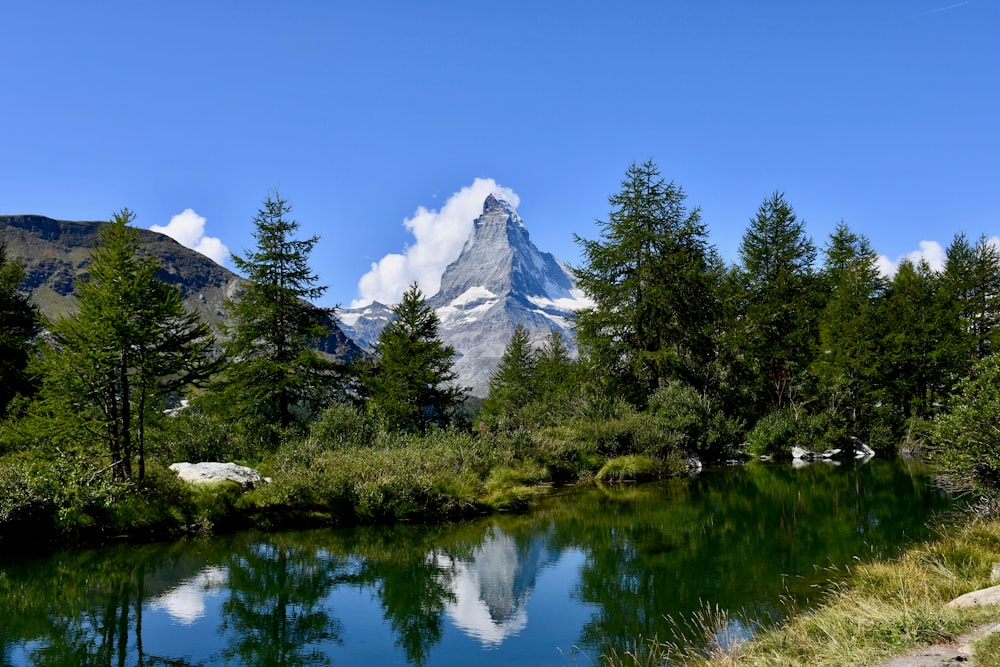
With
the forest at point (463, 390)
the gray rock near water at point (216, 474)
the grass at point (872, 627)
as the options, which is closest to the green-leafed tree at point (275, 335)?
the forest at point (463, 390)

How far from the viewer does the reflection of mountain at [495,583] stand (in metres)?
11.4

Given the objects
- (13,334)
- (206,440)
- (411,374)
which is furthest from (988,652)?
(13,334)

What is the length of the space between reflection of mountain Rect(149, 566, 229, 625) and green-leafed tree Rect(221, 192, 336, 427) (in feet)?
46.0

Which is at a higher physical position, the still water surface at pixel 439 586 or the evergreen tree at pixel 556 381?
the evergreen tree at pixel 556 381

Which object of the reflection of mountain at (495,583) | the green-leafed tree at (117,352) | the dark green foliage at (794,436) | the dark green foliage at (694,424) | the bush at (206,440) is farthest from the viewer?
the dark green foliage at (794,436)

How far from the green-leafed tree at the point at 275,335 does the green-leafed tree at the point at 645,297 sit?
1679 centimetres

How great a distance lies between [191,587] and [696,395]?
28.0m

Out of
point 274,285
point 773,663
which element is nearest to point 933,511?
point 773,663

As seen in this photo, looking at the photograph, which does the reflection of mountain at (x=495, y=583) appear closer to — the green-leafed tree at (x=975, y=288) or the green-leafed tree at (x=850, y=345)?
the green-leafed tree at (x=850, y=345)

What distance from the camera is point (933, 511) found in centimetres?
Answer: 1919

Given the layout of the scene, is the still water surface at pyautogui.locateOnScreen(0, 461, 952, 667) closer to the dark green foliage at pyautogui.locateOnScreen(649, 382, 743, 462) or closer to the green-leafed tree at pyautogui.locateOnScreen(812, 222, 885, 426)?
the dark green foliage at pyautogui.locateOnScreen(649, 382, 743, 462)

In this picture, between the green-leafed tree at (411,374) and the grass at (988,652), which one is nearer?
the grass at (988,652)

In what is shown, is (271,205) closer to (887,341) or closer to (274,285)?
(274,285)

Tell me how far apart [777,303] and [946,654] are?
130 ft
